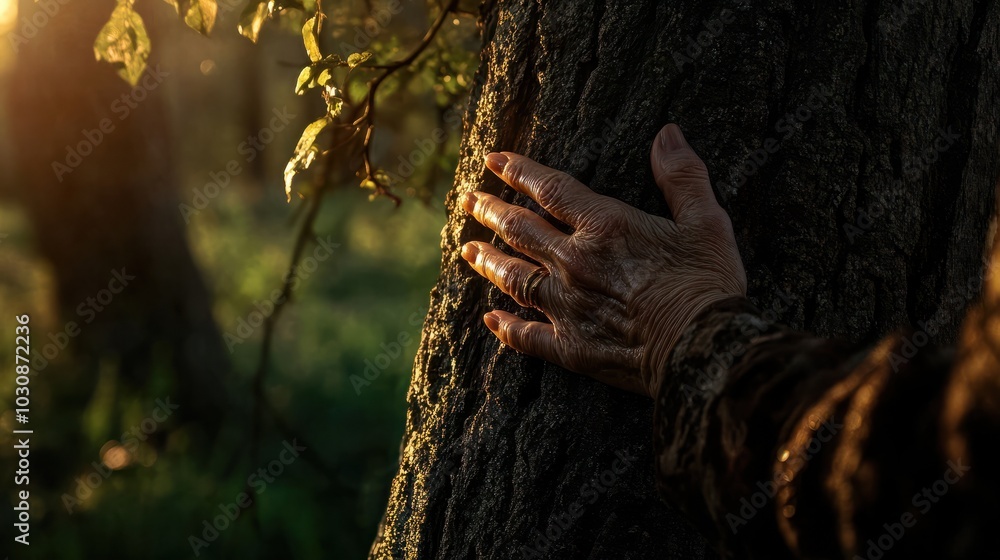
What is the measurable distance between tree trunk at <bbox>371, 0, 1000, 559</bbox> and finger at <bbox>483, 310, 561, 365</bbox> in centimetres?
4

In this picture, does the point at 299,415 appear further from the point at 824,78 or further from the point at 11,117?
the point at 824,78

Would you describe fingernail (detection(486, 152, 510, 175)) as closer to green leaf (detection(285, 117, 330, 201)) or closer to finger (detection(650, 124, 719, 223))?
finger (detection(650, 124, 719, 223))

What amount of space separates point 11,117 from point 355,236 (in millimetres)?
6504

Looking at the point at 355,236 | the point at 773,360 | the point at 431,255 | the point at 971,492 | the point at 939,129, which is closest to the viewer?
the point at 971,492

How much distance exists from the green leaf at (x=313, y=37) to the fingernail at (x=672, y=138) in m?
0.92

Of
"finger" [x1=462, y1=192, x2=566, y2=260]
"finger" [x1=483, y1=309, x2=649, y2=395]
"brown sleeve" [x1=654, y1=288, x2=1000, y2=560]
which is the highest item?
"finger" [x1=462, y1=192, x2=566, y2=260]

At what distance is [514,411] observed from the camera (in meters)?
1.54

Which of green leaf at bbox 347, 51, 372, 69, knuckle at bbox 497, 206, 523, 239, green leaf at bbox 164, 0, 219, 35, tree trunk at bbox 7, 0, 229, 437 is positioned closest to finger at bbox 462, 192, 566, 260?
knuckle at bbox 497, 206, 523, 239

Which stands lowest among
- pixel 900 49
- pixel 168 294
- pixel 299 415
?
pixel 299 415

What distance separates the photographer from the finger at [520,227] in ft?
4.91

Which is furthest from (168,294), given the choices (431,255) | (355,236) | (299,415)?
(355,236)

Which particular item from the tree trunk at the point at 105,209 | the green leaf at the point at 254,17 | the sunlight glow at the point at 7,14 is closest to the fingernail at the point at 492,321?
the green leaf at the point at 254,17

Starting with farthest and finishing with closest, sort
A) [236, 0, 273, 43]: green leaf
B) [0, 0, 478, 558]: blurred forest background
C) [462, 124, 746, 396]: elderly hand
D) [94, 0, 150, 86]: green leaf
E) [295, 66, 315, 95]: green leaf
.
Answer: [0, 0, 478, 558]: blurred forest background
[94, 0, 150, 86]: green leaf
[236, 0, 273, 43]: green leaf
[295, 66, 315, 95]: green leaf
[462, 124, 746, 396]: elderly hand

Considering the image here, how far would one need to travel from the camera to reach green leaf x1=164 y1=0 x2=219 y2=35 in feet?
6.35
